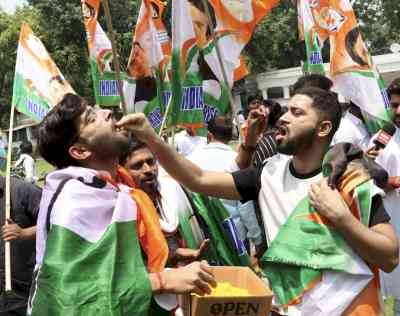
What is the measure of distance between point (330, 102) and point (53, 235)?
141cm

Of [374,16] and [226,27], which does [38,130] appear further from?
[374,16]

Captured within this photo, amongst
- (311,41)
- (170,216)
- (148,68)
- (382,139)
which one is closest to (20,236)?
(170,216)

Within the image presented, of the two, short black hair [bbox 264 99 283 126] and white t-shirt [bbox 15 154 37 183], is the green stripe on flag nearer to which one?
short black hair [bbox 264 99 283 126]

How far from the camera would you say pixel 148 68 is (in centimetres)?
665

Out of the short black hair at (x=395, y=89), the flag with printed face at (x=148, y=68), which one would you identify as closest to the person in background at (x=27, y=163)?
the flag with printed face at (x=148, y=68)

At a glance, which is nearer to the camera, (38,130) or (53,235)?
(53,235)

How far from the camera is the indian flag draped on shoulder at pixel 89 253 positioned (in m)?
2.07

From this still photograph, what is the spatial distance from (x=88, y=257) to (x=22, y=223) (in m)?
2.16

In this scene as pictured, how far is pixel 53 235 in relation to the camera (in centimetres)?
215

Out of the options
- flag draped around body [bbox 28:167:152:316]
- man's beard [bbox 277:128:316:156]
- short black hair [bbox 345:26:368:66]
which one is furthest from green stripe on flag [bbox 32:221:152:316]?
short black hair [bbox 345:26:368:66]

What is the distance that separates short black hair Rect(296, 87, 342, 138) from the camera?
2734 millimetres

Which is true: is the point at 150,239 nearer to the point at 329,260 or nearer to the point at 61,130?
the point at 61,130

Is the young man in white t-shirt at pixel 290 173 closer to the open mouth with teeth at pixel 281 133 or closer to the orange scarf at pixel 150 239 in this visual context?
the open mouth with teeth at pixel 281 133

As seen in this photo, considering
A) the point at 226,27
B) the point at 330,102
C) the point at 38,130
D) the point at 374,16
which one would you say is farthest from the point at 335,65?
the point at 374,16
